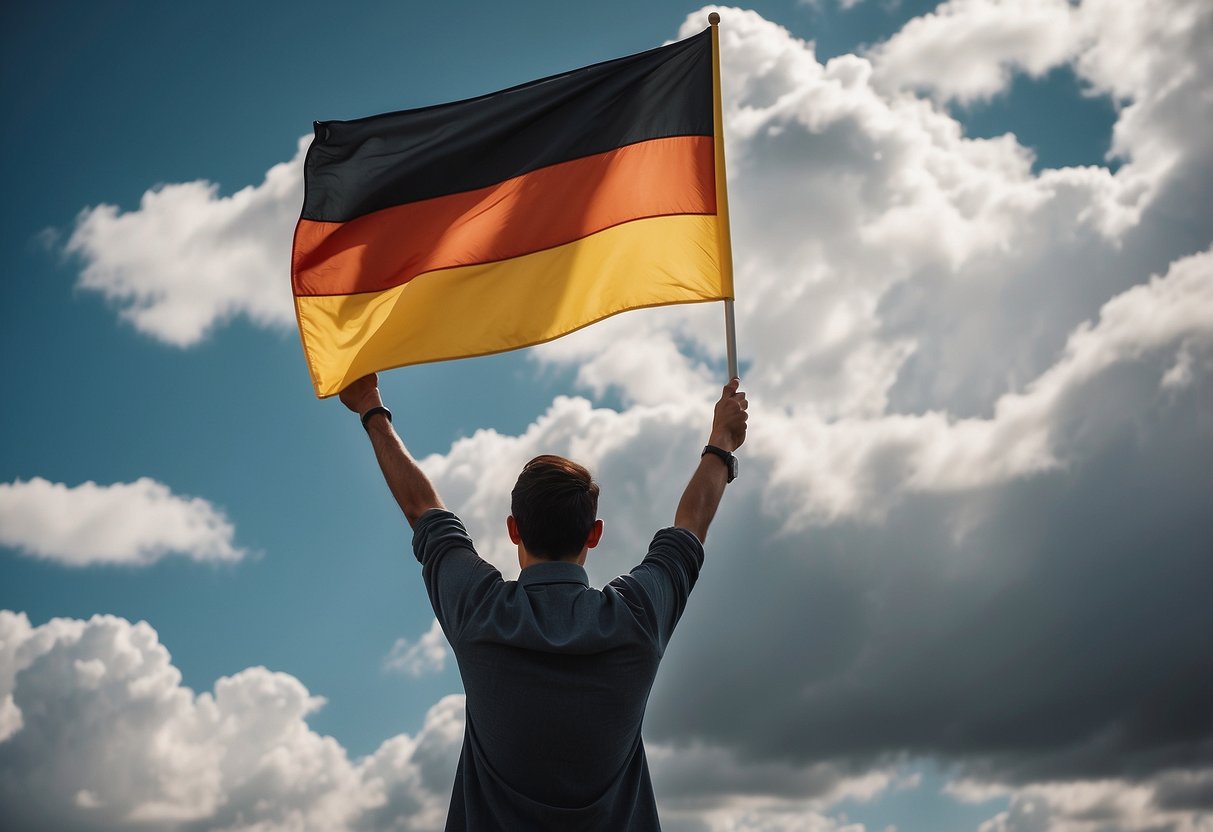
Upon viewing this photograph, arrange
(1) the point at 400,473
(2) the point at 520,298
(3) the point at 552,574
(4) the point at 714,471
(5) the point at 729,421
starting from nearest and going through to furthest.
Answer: (3) the point at 552,574 < (1) the point at 400,473 < (4) the point at 714,471 < (5) the point at 729,421 < (2) the point at 520,298

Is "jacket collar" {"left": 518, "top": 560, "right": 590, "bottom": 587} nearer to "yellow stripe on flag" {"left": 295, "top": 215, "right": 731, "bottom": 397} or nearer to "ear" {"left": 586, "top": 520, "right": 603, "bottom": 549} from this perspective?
"ear" {"left": 586, "top": 520, "right": 603, "bottom": 549}

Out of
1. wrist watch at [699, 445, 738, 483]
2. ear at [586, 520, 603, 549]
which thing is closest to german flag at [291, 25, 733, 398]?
wrist watch at [699, 445, 738, 483]

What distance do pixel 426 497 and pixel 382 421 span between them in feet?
3.50

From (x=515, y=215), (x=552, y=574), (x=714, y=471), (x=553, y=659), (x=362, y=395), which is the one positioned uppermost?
(x=515, y=215)

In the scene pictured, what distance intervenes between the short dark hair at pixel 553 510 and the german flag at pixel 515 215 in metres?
3.93

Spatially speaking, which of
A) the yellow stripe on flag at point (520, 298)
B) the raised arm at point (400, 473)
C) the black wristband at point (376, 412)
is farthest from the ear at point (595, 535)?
the yellow stripe on flag at point (520, 298)

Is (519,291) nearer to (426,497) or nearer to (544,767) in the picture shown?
(426,497)

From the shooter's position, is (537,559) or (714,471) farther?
(714,471)

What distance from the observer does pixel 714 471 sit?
22.2ft

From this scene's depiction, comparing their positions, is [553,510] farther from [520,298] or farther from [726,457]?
[520,298]

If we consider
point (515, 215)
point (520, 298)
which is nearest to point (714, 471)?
point (520, 298)

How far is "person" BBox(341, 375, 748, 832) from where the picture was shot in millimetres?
5438

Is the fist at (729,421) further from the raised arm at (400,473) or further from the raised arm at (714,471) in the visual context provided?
the raised arm at (400,473)

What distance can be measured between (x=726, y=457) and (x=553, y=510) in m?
1.57
